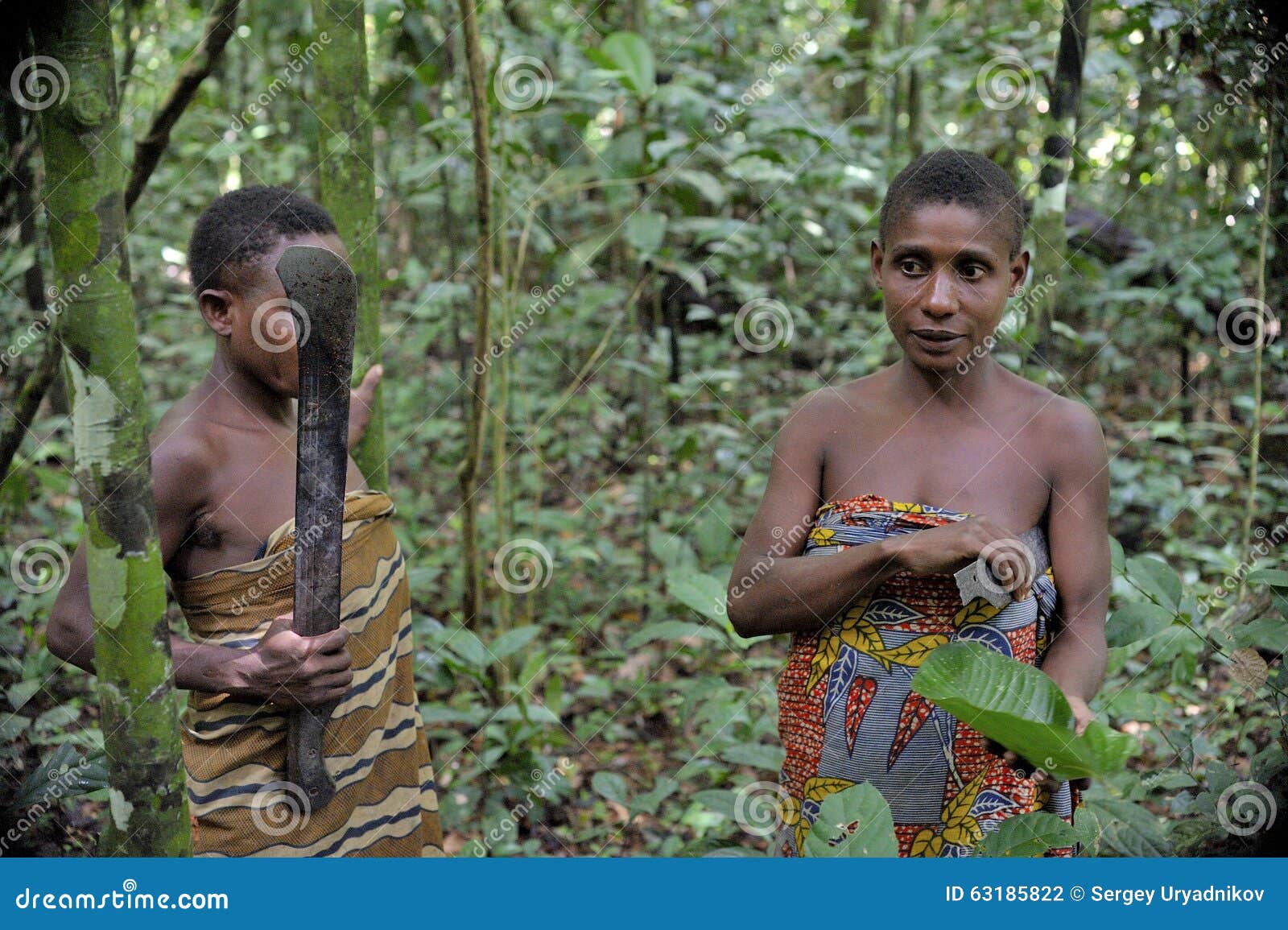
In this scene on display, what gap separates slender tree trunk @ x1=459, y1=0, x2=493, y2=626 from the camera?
2783 millimetres

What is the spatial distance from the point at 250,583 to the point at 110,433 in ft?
1.57

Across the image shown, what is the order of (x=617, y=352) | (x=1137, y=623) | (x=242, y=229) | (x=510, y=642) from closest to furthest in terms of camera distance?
(x=242, y=229)
(x=1137, y=623)
(x=510, y=642)
(x=617, y=352)

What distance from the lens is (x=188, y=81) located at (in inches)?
84.8

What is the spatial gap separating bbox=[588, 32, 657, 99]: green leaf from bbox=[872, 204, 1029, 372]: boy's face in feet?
6.05

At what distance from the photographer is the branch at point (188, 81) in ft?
6.89

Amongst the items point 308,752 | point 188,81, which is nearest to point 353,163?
point 188,81

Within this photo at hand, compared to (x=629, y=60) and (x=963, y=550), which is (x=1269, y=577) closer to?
(x=963, y=550)

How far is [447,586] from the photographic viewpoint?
4.65 metres

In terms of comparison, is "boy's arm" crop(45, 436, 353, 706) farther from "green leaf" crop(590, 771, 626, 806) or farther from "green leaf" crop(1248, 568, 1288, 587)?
"green leaf" crop(1248, 568, 1288, 587)

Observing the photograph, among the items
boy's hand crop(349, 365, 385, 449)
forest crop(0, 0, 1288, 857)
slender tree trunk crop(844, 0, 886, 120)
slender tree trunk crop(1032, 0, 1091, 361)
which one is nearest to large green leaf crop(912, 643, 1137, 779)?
forest crop(0, 0, 1288, 857)

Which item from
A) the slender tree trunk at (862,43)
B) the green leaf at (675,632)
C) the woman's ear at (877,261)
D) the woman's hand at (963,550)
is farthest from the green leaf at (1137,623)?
the slender tree trunk at (862,43)

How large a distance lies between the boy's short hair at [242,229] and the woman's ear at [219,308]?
15 mm

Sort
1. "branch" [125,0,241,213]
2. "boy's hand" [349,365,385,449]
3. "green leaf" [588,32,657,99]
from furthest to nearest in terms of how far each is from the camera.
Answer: "green leaf" [588,32,657,99] < "boy's hand" [349,365,385,449] < "branch" [125,0,241,213]

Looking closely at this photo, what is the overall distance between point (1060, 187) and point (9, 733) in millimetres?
2762
